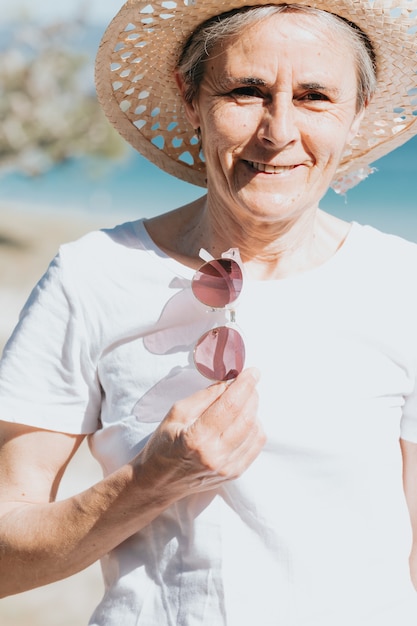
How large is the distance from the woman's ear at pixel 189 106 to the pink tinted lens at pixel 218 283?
1.41ft

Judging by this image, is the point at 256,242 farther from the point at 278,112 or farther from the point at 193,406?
the point at 193,406

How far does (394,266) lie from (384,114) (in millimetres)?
470

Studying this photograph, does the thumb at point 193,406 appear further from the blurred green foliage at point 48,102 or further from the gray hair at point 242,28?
the blurred green foliage at point 48,102

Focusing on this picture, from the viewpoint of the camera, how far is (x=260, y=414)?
5.43ft

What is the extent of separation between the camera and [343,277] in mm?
1820

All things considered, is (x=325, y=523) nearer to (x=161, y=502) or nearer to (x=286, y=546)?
(x=286, y=546)

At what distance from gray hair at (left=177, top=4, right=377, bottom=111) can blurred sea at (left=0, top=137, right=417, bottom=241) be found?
7.44 meters

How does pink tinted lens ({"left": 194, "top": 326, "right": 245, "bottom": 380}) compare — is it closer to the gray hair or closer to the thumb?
the thumb

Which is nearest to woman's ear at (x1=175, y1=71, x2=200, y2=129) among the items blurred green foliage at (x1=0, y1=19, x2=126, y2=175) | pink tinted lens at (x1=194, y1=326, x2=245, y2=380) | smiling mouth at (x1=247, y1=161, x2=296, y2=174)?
smiling mouth at (x1=247, y1=161, x2=296, y2=174)

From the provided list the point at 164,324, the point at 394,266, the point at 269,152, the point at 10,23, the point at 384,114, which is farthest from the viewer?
the point at 10,23

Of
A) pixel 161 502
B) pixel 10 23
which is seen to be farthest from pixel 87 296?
pixel 10 23

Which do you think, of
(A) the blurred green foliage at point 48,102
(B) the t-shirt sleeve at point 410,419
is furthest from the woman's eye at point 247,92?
(A) the blurred green foliage at point 48,102

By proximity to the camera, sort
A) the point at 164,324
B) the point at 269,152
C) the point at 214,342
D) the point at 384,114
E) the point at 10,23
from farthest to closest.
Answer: the point at 10,23 → the point at 384,114 → the point at 164,324 → the point at 269,152 → the point at 214,342

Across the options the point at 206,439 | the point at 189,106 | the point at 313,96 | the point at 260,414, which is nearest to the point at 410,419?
the point at 260,414
